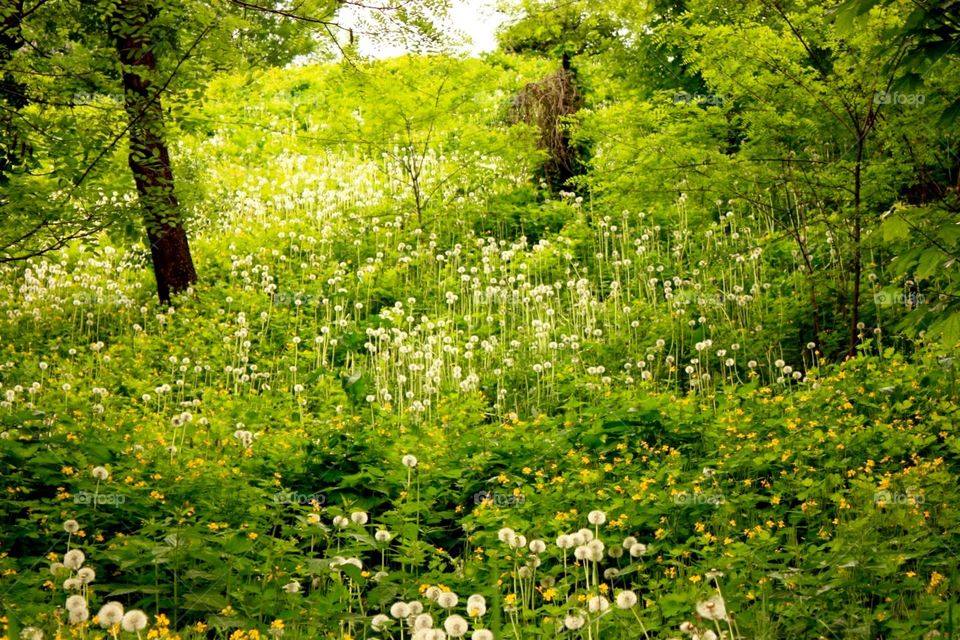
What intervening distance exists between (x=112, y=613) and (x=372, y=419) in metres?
3.99

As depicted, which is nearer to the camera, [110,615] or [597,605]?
[110,615]

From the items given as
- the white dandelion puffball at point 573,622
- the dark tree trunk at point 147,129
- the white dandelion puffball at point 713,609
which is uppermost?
the dark tree trunk at point 147,129

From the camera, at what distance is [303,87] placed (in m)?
22.0

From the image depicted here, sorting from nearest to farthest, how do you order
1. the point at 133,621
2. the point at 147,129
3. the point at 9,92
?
the point at 133,621
the point at 9,92
the point at 147,129

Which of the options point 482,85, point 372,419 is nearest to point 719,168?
point 372,419

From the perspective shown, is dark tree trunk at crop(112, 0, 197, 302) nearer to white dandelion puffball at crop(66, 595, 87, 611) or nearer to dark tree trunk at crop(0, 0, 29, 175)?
dark tree trunk at crop(0, 0, 29, 175)

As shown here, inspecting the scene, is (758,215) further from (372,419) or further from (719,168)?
(372,419)

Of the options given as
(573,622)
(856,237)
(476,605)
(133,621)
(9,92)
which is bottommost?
(573,622)

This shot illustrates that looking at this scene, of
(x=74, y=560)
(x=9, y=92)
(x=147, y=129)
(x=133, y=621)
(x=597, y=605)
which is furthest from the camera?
(x=147, y=129)

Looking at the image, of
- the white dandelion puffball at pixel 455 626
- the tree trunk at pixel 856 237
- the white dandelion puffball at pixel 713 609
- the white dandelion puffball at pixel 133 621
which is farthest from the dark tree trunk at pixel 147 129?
the tree trunk at pixel 856 237

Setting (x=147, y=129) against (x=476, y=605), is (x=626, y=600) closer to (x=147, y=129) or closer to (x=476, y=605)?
(x=476, y=605)

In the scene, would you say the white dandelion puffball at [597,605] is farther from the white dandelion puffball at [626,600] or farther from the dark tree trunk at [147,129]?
the dark tree trunk at [147,129]

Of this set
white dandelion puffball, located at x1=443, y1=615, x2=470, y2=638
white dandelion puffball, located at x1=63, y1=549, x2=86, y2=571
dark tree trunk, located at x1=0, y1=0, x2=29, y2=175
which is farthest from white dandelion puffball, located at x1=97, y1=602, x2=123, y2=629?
dark tree trunk, located at x1=0, y1=0, x2=29, y2=175

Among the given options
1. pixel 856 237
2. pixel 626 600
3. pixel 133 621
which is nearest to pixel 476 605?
pixel 626 600
